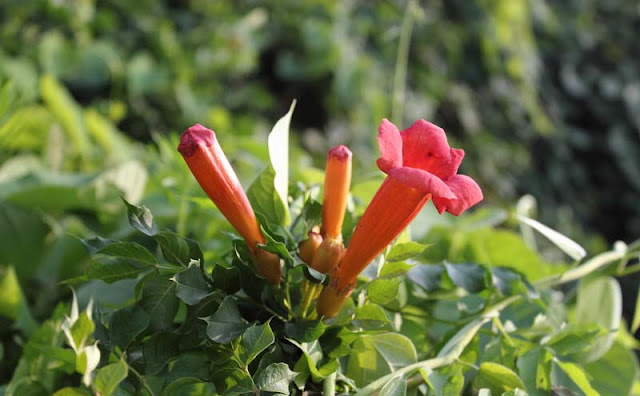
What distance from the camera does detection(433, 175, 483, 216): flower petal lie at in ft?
1.46

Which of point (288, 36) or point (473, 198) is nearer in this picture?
point (473, 198)

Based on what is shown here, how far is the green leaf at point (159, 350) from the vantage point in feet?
1.60

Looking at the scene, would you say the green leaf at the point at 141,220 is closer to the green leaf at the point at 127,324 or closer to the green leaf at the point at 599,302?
the green leaf at the point at 127,324

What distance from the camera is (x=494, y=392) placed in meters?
0.54

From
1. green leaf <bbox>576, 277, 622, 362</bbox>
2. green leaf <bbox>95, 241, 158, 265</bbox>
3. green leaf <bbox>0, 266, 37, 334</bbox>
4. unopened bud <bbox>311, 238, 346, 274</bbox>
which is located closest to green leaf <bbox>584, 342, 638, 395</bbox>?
green leaf <bbox>576, 277, 622, 362</bbox>

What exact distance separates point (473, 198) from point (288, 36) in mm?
1817

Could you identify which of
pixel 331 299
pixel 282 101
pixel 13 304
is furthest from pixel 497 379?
pixel 282 101

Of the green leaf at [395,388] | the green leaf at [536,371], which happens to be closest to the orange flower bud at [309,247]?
the green leaf at [395,388]

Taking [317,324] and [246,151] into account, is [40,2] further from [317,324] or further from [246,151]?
[317,324]

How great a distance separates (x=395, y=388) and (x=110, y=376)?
0.65 ft

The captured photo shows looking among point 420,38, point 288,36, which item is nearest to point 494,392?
point 288,36

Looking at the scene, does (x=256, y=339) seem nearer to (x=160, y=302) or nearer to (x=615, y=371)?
(x=160, y=302)

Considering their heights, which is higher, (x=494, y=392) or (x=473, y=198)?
(x=473, y=198)

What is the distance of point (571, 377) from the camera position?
57cm
